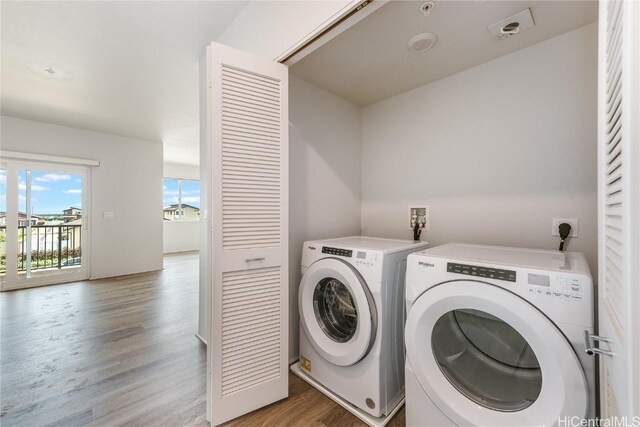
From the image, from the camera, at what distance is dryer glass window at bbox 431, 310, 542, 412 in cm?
103

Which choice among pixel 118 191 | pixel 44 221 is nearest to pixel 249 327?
pixel 118 191

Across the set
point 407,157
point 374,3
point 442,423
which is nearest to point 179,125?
point 407,157

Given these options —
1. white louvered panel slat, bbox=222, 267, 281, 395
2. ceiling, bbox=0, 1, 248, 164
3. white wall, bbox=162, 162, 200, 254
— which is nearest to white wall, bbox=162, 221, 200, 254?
white wall, bbox=162, 162, 200, 254

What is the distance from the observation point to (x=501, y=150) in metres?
1.75

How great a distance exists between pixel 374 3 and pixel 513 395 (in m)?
1.68

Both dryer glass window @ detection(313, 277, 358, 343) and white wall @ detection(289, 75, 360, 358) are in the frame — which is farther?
white wall @ detection(289, 75, 360, 358)

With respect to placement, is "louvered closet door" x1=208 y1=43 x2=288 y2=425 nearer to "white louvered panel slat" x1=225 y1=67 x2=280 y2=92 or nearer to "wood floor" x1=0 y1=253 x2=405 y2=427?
"white louvered panel slat" x1=225 y1=67 x2=280 y2=92

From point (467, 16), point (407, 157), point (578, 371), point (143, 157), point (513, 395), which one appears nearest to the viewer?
point (578, 371)

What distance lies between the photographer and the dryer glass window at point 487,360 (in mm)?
1033

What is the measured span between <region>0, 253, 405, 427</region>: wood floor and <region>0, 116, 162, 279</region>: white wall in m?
1.30

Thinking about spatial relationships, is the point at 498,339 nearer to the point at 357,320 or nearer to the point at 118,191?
the point at 357,320

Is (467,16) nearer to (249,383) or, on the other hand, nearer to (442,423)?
(442,423)

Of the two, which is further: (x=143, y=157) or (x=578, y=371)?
(x=143, y=157)

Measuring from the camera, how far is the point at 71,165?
13.5 ft
